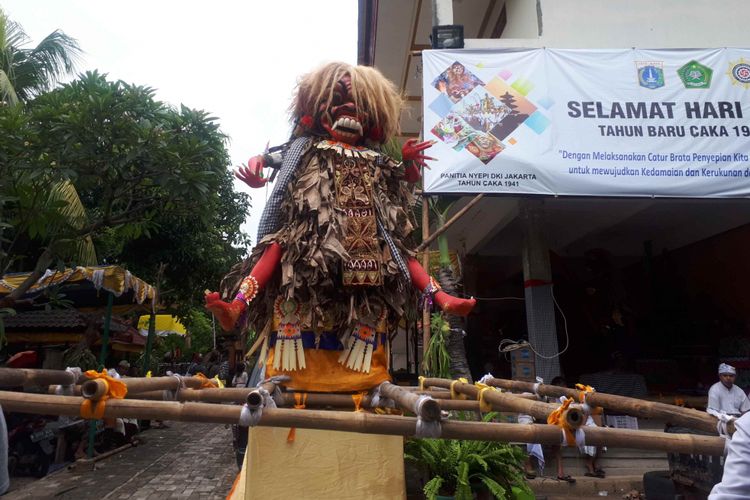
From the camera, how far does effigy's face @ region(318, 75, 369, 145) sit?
2.76 m

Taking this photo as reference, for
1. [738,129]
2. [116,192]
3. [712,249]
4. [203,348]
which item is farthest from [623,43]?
[203,348]

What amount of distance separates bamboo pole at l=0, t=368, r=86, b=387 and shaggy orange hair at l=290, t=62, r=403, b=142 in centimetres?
176

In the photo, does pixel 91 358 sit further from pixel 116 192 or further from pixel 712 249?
pixel 712 249

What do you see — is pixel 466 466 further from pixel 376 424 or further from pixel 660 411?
pixel 376 424

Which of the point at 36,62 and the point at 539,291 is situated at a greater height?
the point at 36,62

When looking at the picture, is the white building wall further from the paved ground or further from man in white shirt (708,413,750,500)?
the paved ground

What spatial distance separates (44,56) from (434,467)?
8865 millimetres

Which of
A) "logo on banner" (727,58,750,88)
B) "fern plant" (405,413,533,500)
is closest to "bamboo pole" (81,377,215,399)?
"fern plant" (405,413,533,500)

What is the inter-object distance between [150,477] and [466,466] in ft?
16.0

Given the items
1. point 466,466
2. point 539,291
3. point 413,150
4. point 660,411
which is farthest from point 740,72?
point 660,411

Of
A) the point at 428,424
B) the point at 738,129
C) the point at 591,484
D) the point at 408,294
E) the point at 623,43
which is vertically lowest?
the point at 591,484

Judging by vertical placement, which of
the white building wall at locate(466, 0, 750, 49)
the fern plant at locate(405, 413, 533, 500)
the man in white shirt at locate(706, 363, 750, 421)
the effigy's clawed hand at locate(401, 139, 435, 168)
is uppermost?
the white building wall at locate(466, 0, 750, 49)

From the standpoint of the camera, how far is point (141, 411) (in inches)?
61.4

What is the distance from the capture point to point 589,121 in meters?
6.07
